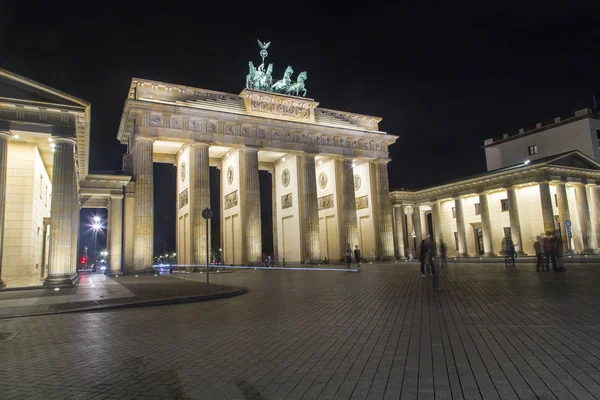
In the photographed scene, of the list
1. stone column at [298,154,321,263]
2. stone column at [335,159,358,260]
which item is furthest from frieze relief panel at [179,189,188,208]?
stone column at [335,159,358,260]

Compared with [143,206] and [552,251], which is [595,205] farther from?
[143,206]

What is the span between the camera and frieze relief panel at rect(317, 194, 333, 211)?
156ft

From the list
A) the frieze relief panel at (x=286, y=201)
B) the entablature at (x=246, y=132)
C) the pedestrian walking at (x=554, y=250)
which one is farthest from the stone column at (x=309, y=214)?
the pedestrian walking at (x=554, y=250)

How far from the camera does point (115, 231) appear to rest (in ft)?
107

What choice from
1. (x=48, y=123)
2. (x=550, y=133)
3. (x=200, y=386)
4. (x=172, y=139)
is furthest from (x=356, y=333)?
(x=550, y=133)

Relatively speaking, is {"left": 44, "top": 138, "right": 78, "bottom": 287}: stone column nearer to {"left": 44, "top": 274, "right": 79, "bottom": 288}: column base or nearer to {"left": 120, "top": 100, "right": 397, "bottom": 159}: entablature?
{"left": 44, "top": 274, "right": 79, "bottom": 288}: column base

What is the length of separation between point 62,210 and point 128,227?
1524cm

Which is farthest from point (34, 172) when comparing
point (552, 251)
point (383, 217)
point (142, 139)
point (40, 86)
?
point (383, 217)

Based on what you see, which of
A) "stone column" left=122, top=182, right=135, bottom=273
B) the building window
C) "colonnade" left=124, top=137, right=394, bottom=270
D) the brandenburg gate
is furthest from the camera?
the building window

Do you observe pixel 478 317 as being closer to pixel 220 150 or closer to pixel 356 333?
pixel 356 333

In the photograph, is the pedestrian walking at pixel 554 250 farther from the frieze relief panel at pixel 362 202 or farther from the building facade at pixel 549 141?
the building facade at pixel 549 141

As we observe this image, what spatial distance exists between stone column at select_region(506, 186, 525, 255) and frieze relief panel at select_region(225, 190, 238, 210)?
95.5ft

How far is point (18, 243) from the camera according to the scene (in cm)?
2122

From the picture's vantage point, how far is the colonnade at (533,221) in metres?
42.1
